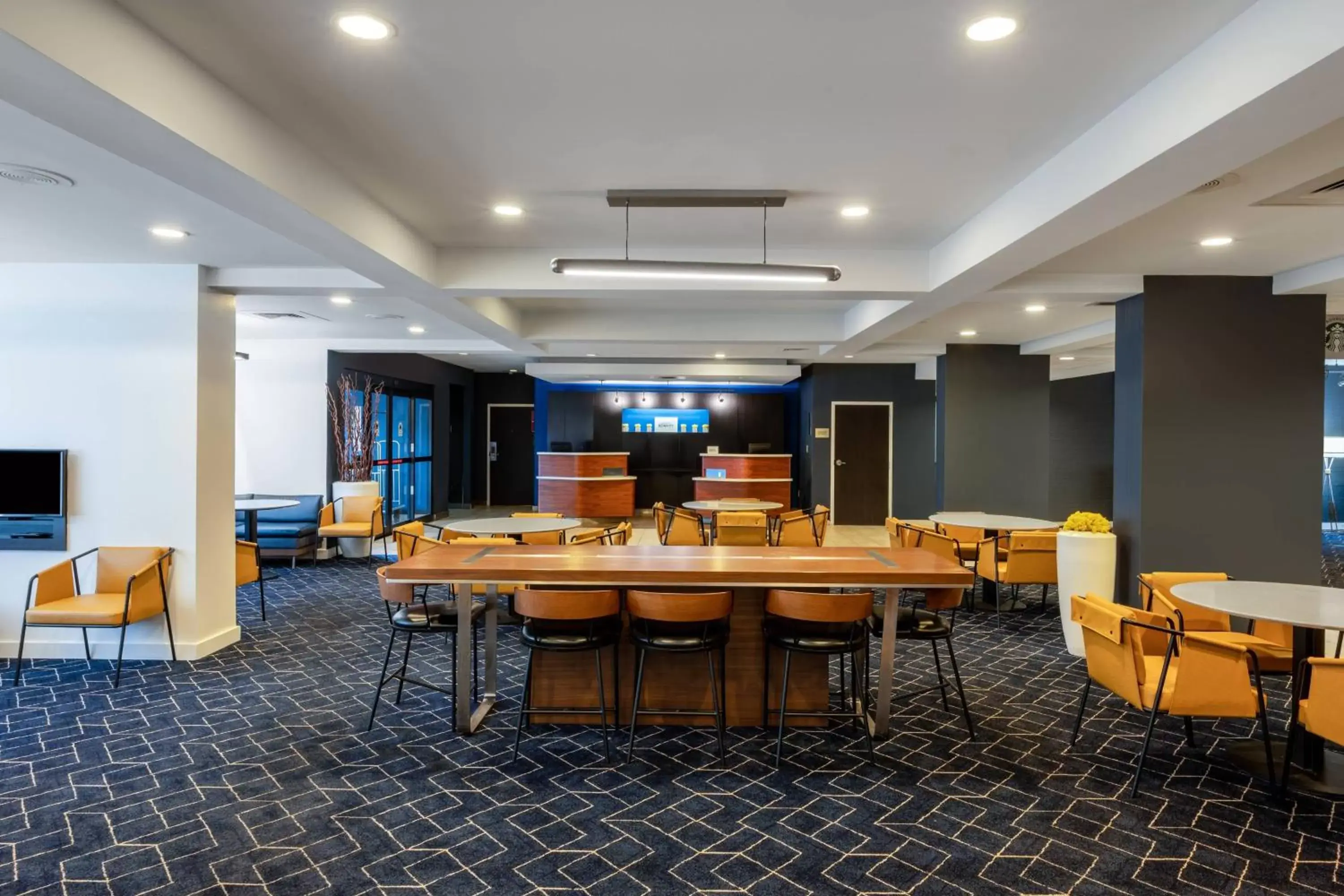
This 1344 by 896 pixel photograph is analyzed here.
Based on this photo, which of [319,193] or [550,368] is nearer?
[319,193]

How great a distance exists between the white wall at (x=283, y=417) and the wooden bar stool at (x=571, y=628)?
23.9 ft

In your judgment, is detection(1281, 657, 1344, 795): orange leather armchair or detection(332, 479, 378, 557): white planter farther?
detection(332, 479, 378, 557): white planter

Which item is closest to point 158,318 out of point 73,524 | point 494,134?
point 73,524

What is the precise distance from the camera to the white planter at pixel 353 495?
992cm

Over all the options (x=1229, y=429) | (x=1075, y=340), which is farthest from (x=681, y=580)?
(x=1075, y=340)

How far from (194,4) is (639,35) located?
1409 mm

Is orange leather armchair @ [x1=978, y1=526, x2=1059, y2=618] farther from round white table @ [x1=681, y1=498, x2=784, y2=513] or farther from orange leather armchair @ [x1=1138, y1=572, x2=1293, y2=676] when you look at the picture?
round white table @ [x1=681, y1=498, x2=784, y2=513]

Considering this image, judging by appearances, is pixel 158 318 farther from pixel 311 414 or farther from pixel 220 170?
pixel 311 414

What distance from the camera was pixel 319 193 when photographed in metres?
3.64

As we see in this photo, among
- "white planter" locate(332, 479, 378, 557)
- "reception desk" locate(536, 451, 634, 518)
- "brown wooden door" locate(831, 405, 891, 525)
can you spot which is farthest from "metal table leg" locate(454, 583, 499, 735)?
"brown wooden door" locate(831, 405, 891, 525)

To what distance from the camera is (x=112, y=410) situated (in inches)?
217

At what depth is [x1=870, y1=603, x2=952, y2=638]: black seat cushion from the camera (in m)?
4.04

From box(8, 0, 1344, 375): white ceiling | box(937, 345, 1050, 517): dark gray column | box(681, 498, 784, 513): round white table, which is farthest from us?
box(937, 345, 1050, 517): dark gray column

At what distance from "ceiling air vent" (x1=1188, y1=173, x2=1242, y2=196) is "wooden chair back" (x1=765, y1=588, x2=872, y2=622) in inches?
102
